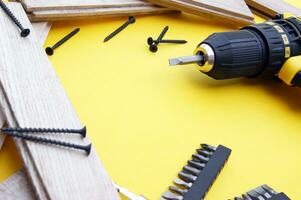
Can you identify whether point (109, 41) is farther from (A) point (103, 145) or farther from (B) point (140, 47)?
(A) point (103, 145)

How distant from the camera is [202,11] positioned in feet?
4.06

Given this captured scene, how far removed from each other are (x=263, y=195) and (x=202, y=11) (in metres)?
0.65

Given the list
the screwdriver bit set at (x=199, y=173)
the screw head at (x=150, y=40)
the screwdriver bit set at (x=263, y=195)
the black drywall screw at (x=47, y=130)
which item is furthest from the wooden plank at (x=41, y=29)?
the screwdriver bit set at (x=263, y=195)

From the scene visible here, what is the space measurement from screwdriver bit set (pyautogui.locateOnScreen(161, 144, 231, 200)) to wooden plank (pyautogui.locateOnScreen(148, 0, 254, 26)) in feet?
1.71

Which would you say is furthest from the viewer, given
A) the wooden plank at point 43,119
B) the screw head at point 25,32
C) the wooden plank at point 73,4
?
the wooden plank at point 73,4

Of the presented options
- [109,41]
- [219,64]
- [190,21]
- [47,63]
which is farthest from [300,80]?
[47,63]

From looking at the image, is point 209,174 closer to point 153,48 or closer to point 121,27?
point 153,48

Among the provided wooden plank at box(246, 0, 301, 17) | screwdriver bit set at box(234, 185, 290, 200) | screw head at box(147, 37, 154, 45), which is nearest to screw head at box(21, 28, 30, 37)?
screw head at box(147, 37, 154, 45)

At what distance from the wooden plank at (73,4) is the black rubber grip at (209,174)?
56cm

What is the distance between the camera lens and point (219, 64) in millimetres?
982

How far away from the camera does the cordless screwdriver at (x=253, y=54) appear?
98 centimetres

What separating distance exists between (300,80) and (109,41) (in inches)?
21.2

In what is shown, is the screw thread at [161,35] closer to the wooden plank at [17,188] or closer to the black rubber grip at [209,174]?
the black rubber grip at [209,174]

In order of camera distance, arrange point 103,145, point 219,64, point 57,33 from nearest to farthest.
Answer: point 103,145, point 219,64, point 57,33
